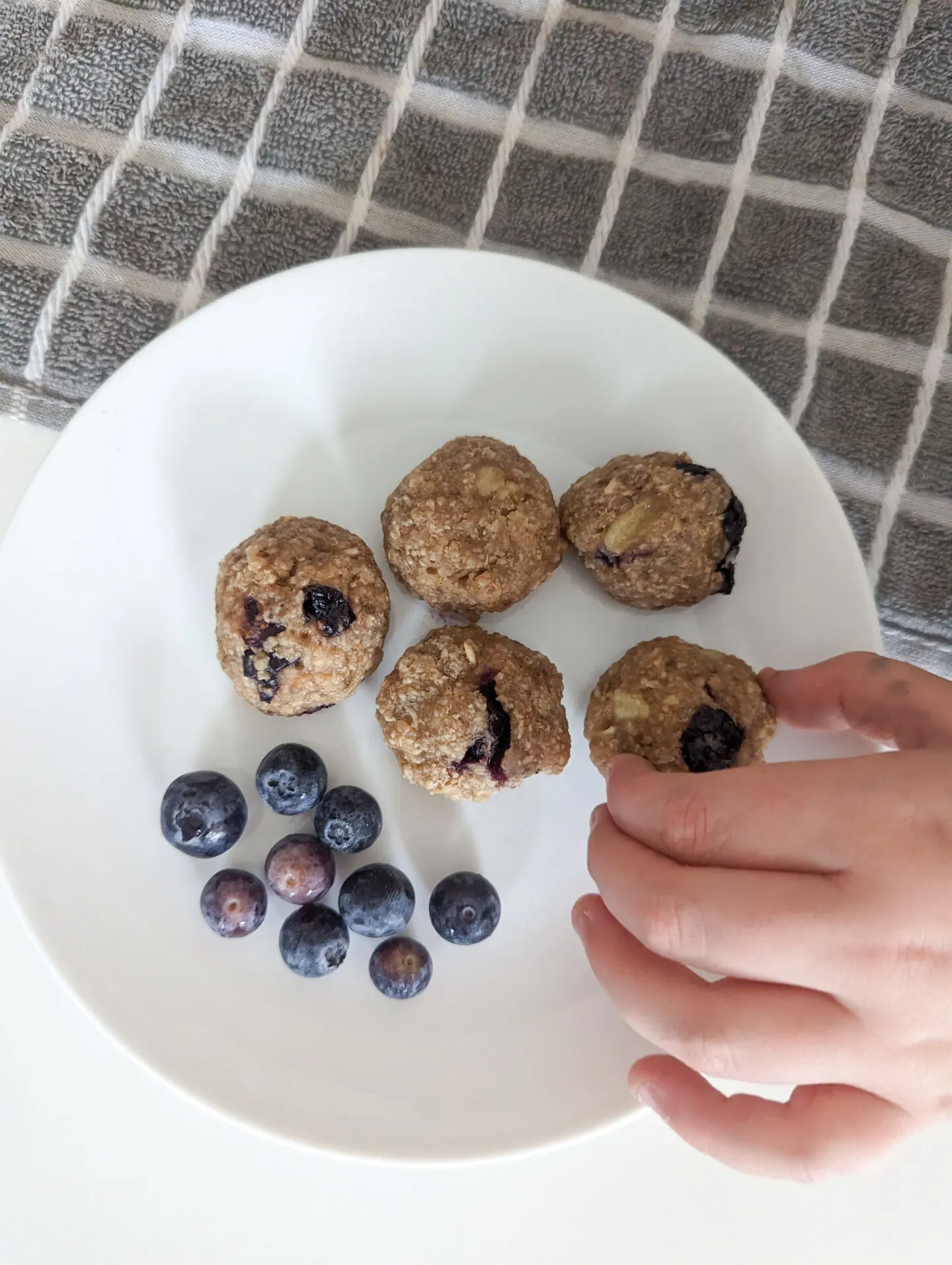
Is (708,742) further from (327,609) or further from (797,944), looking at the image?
(327,609)

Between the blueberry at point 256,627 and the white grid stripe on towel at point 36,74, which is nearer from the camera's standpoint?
the blueberry at point 256,627

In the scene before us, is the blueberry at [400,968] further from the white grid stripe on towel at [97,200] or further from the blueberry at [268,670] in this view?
the white grid stripe on towel at [97,200]

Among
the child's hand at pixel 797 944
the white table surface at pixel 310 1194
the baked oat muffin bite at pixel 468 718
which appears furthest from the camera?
the white table surface at pixel 310 1194

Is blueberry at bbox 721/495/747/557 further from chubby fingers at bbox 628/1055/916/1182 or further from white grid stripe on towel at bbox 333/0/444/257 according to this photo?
white grid stripe on towel at bbox 333/0/444/257

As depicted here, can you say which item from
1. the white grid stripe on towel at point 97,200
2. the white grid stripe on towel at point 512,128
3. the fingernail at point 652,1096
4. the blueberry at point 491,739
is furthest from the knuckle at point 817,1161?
the white grid stripe on towel at point 97,200

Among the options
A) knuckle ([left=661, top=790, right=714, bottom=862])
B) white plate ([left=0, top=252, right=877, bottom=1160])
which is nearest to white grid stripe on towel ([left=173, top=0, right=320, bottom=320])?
white plate ([left=0, top=252, right=877, bottom=1160])

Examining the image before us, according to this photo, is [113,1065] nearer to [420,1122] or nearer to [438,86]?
[420,1122]
